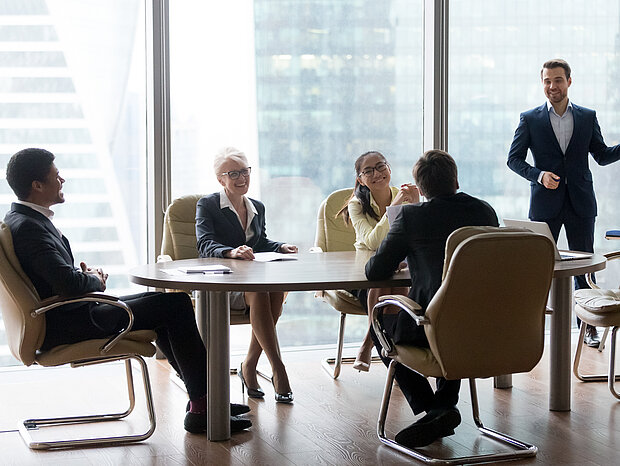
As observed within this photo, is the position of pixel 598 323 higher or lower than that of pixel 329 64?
lower

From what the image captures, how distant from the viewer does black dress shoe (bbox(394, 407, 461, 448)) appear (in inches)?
142

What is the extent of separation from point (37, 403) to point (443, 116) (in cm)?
319

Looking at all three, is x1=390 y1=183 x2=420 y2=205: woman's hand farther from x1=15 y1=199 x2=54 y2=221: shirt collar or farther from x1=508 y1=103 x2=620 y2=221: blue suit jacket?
x1=15 y1=199 x2=54 y2=221: shirt collar

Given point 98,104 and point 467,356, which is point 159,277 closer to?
point 467,356

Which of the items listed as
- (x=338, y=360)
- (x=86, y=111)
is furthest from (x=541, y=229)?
(x=86, y=111)

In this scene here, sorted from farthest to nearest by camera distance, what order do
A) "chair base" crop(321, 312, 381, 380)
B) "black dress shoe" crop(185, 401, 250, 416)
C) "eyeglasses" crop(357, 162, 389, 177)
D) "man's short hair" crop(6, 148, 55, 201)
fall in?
1. "chair base" crop(321, 312, 381, 380)
2. "eyeglasses" crop(357, 162, 389, 177)
3. "black dress shoe" crop(185, 401, 250, 416)
4. "man's short hair" crop(6, 148, 55, 201)

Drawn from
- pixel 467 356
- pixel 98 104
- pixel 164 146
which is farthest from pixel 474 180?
pixel 467 356

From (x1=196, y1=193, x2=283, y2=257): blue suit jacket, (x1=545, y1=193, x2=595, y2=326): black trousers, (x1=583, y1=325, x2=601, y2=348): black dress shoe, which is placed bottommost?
(x1=583, y1=325, x2=601, y2=348): black dress shoe

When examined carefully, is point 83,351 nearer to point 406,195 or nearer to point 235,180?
point 235,180

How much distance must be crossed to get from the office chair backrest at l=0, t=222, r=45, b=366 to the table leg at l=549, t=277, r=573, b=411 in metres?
2.33

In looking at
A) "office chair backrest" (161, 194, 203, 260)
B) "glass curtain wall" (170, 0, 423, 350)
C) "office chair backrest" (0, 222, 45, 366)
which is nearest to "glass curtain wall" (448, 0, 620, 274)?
"glass curtain wall" (170, 0, 423, 350)

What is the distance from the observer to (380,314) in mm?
3705

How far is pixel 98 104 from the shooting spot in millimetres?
5355

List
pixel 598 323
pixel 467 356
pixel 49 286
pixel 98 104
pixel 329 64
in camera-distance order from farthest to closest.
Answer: pixel 329 64
pixel 98 104
pixel 598 323
pixel 49 286
pixel 467 356
